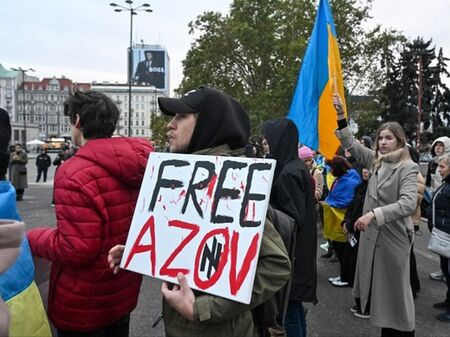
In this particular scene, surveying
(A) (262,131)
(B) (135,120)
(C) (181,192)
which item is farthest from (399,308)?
(B) (135,120)

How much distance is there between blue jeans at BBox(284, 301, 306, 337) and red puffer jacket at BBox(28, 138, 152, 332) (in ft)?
4.70

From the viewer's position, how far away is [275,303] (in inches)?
71.9

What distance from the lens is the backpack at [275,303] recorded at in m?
1.79

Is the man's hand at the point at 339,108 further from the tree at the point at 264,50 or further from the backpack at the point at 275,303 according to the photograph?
the tree at the point at 264,50

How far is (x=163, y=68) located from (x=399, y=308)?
4566 inches

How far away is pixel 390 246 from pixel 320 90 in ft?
6.32

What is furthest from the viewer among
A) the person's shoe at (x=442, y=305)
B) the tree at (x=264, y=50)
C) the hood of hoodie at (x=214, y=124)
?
the tree at (x=264, y=50)

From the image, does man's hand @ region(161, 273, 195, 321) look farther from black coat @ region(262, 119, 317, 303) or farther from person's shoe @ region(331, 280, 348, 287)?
person's shoe @ region(331, 280, 348, 287)

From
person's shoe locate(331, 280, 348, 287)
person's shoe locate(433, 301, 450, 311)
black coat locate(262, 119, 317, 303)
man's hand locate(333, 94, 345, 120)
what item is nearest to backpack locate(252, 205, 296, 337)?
black coat locate(262, 119, 317, 303)

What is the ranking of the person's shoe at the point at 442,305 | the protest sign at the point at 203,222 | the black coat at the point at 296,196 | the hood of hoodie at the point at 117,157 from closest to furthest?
the protest sign at the point at 203,222 → the hood of hoodie at the point at 117,157 → the black coat at the point at 296,196 → the person's shoe at the point at 442,305

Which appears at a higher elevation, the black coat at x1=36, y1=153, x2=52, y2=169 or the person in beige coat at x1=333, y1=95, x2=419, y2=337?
the person in beige coat at x1=333, y1=95, x2=419, y2=337

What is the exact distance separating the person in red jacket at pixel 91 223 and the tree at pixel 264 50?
19.9 meters

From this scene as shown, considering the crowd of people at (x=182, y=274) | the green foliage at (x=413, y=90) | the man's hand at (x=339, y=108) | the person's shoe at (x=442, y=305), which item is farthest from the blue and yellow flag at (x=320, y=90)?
the green foliage at (x=413, y=90)

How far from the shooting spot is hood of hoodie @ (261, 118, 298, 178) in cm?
312
